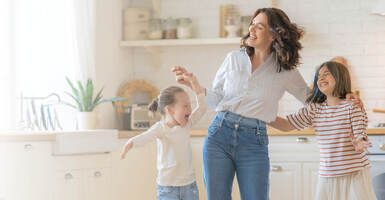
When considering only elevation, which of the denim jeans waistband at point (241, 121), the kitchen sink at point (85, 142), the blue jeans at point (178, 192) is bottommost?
the blue jeans at point (178, 192)

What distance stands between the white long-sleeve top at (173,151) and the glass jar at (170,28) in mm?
1942

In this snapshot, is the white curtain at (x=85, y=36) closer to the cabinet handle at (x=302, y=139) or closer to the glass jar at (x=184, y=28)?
the glass jar at (x=184, y=28)

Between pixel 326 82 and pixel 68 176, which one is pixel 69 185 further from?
pixel 326 82

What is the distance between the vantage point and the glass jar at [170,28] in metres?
5.24

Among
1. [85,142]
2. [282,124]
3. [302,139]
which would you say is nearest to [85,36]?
[85,142]

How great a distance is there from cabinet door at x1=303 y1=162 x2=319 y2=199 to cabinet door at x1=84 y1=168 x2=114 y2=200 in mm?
1268

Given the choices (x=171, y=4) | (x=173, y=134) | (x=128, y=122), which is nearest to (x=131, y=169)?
(x=128, y=122)

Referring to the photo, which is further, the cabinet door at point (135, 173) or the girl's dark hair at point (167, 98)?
the cabinet door at point (135, 173)

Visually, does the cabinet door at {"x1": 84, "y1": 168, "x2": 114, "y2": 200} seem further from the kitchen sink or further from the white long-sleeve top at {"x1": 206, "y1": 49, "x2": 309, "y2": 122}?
the white long-sleeve top at {"x1": 206, "y1": 49, "x2": 309, "y2": 122}

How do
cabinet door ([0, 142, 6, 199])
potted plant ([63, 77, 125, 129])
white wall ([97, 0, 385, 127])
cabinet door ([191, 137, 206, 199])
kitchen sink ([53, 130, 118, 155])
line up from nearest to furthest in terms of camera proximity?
cabinet door ([0, 142, 6, 199]) → kitchen sink ([53, 130, 118, 155]) → potted plant ([63, 77, 125, 129]) → cabinet door ([191, 137, 206, 199]) → white wall ([97, 0, 385, 127])

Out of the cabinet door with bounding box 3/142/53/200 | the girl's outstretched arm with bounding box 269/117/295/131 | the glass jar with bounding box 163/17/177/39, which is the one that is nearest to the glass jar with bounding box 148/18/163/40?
the glass jar with bounding box 163/17/177/39

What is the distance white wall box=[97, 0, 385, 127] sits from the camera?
16.4 feet

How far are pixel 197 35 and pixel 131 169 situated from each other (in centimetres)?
136

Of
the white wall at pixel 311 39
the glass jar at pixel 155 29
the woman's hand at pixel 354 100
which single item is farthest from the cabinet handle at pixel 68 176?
the woman's hand at pixel 354 100
